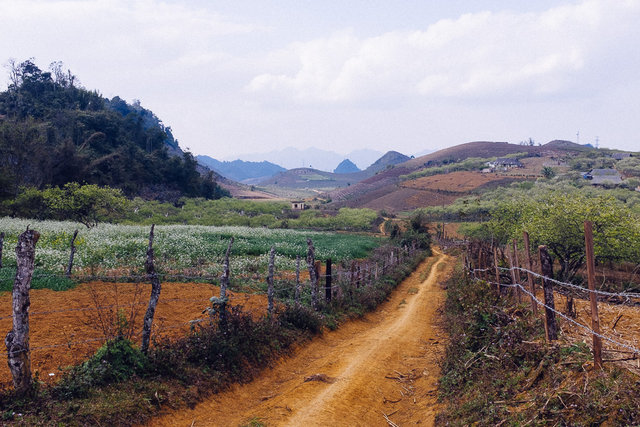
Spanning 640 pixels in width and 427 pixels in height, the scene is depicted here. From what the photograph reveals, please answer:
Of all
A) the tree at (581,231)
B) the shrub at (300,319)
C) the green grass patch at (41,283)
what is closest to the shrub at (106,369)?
the shrub at (300,319)

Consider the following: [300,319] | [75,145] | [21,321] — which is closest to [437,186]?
[75,145]

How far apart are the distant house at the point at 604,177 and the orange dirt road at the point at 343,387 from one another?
78.6 meters

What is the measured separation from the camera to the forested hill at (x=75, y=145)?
47.1 meters

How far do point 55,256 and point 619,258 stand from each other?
25.1 metres

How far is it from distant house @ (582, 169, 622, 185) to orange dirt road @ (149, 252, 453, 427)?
3094 inches

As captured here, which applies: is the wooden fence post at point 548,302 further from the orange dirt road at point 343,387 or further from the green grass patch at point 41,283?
the green grass patch at point 41,283

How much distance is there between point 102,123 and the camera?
7638cm

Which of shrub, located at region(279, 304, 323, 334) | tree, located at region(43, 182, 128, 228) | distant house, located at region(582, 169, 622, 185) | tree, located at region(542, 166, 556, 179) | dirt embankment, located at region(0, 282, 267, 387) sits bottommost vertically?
shrub, located at region(279, 304, 323, 334)

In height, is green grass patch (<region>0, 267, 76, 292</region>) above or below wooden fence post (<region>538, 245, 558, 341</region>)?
below

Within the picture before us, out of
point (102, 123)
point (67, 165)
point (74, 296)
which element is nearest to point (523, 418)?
point (74, 296)

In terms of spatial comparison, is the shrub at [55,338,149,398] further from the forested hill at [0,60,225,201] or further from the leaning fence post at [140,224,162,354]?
the forested hill at [0,60,225,201]

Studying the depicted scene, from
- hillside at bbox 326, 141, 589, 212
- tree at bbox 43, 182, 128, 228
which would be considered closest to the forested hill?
tree at bbox 43, 182, 128, 228

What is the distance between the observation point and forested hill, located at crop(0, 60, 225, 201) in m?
47.1

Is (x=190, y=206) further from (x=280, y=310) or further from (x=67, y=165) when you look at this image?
(x=280, y=310)
